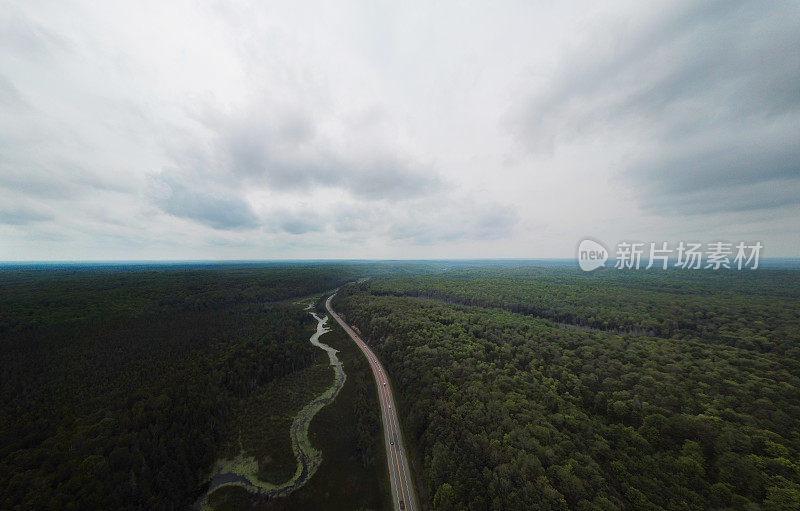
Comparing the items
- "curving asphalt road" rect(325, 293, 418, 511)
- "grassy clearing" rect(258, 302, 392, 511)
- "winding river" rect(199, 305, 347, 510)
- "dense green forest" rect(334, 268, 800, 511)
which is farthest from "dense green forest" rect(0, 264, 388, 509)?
"dense green forest" rect(334, 268, 800, 511)

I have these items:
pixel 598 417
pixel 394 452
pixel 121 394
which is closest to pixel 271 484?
pixel 394 452

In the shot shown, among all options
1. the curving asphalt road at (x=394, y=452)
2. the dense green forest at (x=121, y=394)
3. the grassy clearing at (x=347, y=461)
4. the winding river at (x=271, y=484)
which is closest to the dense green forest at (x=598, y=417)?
the curving asphalt road at (x=394, y=452)

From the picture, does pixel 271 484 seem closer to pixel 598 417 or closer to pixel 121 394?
pixel 121 394

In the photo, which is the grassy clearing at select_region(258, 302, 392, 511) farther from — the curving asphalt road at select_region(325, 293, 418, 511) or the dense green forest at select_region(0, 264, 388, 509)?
the dense green forest at select_region(0, 264, 388, 509)

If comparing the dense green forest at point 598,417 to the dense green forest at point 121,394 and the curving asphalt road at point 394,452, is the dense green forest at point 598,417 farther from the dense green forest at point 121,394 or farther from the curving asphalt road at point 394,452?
the dense green forest at point 121,394

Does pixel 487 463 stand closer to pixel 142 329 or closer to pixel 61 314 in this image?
pixel 142 329

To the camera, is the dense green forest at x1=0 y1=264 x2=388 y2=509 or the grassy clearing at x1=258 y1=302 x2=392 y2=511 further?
the grassy clearing at x1=258 y1=302 x2=392 y2=511
